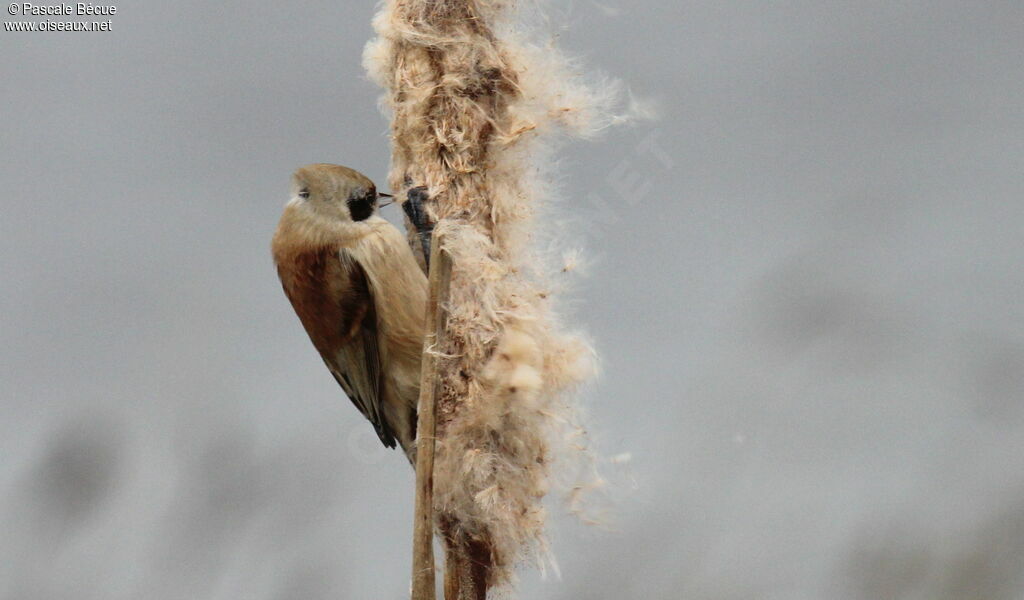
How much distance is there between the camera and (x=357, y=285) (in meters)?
1.79

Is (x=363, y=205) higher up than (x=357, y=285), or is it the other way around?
(x=363, y=205)

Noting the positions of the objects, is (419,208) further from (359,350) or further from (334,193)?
(359,350)

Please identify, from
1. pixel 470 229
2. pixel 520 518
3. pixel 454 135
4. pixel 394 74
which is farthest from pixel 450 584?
pixel 394 74

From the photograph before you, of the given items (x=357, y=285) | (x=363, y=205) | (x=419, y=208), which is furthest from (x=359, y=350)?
(x=419, y=208)

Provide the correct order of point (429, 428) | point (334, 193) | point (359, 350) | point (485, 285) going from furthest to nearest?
point (359, 350) < point (334, 193) < point (485, 285) < point (429, 428)

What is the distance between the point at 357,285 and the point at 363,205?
15 centimetres

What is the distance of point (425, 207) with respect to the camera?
1.29 m

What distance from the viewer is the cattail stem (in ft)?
3.75

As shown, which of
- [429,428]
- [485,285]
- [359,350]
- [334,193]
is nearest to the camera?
[429,428]

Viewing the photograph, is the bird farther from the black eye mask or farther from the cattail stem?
the cattail stem

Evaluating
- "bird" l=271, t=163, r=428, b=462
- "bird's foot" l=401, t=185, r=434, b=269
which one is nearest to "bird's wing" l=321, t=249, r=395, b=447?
"bird" l=271, t=163, r=428, b=462

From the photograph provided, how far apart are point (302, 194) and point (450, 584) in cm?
81

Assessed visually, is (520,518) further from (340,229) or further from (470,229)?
(340,229)

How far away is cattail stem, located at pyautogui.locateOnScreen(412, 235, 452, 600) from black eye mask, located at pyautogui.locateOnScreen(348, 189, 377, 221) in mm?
522
